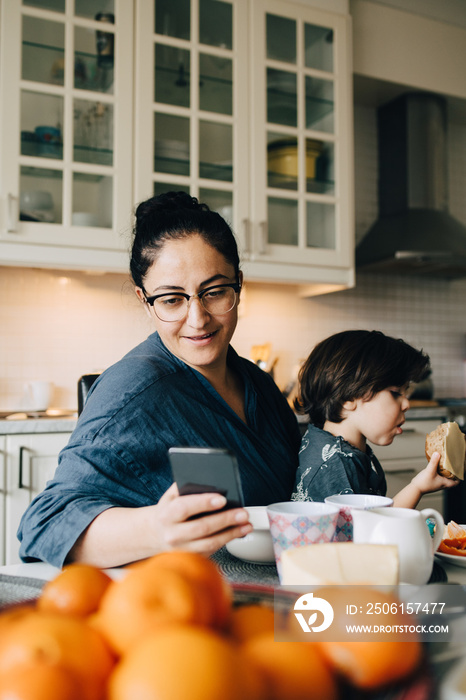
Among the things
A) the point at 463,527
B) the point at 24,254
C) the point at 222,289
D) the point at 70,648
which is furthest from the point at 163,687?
the point at 24,254

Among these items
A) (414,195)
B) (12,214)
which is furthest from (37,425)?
(414,195)

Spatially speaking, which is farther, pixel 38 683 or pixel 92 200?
pixel 92 200

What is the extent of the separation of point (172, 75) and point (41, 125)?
612 millimetres

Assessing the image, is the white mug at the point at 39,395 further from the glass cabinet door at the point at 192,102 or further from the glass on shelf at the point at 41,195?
the glass cabinet door at the point at 192,102

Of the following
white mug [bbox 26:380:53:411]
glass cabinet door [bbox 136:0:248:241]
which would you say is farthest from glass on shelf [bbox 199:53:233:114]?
white mug [bbox 26:380:53:411]

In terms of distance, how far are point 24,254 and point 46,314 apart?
444mm

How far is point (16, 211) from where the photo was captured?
7.11 ft

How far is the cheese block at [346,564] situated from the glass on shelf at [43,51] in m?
2.30

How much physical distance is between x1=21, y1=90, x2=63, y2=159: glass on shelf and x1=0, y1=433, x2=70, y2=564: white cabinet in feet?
3.61

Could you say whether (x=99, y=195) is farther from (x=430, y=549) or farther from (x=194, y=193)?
(x=430, y=549)

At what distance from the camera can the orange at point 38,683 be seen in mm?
273

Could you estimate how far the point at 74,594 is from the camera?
391 millimetres

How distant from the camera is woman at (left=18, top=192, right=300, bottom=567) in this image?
2.54 ft

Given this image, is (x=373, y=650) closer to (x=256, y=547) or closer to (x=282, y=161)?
(x=256, y=547)
